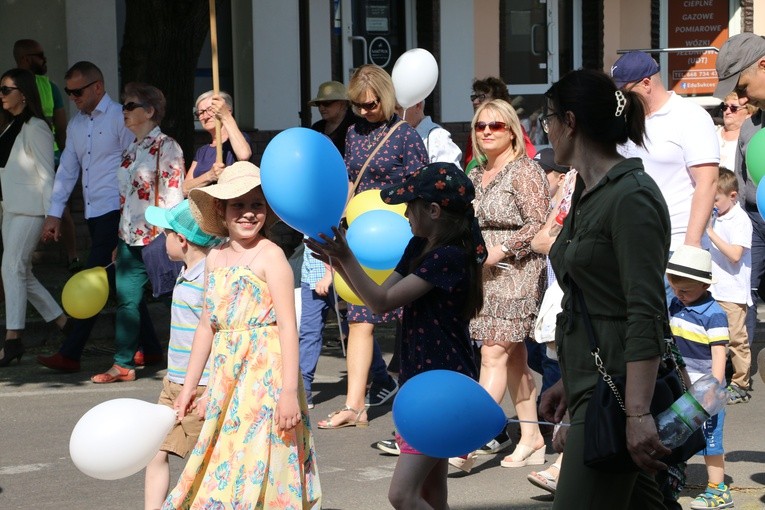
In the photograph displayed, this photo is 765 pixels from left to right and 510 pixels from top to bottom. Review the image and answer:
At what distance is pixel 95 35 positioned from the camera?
13.5 meters

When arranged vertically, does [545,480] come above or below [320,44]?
below

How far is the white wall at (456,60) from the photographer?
15836 millimetres

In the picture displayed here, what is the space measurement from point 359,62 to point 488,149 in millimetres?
9030

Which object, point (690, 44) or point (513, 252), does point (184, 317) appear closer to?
point (513, 252)

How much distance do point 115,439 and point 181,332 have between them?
102cm

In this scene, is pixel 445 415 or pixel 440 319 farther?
pixel 440 319

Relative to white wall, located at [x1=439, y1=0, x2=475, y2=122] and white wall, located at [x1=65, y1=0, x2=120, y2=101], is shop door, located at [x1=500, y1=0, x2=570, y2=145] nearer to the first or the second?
white wall, located at [x1=439, y1=0, x2=475, y2=122]

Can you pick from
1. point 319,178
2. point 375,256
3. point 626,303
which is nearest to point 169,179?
point 375,256

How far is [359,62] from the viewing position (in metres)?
15.5

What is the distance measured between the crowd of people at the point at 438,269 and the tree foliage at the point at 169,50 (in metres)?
2.07

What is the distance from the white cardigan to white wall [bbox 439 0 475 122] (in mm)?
7171

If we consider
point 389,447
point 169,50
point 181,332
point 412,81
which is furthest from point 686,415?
point 169,50

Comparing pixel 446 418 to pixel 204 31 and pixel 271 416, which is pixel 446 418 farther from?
pixel 204 31

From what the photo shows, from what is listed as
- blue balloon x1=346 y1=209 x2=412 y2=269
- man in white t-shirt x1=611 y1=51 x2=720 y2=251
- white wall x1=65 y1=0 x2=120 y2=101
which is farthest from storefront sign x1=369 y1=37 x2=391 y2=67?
blue balloon x1=346 y1=209 x2=412 y2=269
